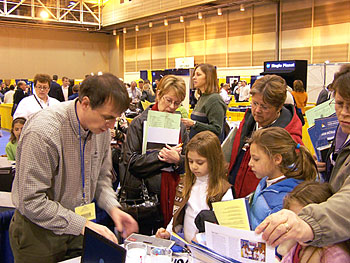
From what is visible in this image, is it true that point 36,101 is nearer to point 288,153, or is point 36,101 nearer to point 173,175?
point 173,175

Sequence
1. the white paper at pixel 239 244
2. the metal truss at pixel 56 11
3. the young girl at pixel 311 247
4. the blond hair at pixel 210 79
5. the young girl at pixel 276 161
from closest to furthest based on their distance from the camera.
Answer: the white paper at pixel 239 244 → the young girl at pixel 311 247 → the young girl at pixel 276 161 → the blond hair at pixel 210 79 → the metal truss at pixel 56 11

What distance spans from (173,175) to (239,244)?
1539mm

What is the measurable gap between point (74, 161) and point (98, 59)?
911 inches

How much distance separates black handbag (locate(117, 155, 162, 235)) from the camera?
8.52ft

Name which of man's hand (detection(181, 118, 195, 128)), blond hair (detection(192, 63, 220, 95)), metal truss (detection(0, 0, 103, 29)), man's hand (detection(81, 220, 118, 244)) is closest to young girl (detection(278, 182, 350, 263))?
man's hand (detection(81, 220, 118, 244))

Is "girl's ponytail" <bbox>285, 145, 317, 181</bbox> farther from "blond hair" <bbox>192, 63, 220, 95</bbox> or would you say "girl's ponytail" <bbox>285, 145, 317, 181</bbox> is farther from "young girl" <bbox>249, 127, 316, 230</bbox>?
"blond hair" <bbox>192, 63, 220, 95</bbox>

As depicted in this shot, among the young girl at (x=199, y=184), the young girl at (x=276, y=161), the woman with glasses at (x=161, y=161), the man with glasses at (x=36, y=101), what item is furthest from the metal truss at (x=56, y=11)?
the young girl at (x=276, y=161)

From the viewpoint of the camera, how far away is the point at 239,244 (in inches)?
50.6

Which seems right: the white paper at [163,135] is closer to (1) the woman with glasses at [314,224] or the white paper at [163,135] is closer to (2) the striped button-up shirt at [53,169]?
(2) the striped button-up shirt at [53,169]

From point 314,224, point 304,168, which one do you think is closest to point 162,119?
point 304,168

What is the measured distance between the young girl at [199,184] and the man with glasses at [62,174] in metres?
0.49

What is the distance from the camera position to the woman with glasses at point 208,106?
365 centimetres

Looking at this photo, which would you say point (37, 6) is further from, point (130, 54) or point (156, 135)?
point (156, 135)

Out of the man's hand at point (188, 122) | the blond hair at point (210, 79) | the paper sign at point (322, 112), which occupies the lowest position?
the man's hand at point (188, 122)
